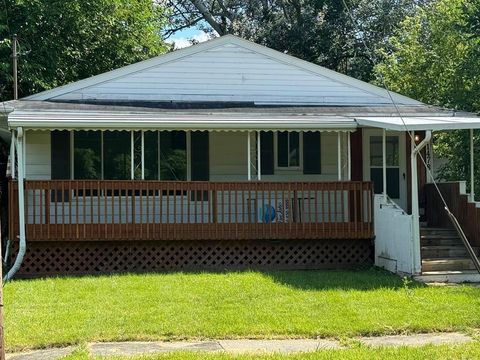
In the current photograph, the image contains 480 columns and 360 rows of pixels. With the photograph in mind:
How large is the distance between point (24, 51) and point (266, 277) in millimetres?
12354

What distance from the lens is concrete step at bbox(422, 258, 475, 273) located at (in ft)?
37.8

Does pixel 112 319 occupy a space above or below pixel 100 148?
below

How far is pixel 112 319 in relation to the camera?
324 inches

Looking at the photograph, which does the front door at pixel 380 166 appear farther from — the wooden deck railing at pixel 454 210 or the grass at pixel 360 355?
the grass at pixel 360 355

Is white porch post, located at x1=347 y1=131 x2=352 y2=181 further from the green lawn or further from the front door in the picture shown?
the green lawn

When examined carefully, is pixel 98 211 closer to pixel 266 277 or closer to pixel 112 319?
pixel 266 277

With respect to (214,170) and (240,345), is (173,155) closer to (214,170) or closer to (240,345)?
(214,170)

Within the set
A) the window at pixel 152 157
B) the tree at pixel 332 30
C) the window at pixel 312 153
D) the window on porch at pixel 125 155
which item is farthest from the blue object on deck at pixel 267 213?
the tree at pixel 332 30

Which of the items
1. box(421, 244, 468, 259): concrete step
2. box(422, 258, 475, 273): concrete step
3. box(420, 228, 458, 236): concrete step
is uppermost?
box(420, 228, 458, 236): concrete step

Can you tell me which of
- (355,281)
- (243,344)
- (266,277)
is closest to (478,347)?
(243,344)

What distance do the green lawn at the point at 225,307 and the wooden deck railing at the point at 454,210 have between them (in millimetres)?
2058

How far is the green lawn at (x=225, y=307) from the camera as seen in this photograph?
7.67 metres

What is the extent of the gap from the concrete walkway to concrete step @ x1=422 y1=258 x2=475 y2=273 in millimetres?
3991

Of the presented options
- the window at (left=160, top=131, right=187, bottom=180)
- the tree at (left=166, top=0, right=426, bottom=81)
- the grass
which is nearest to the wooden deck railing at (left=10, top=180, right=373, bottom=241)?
the window at (left=160, top=131, right=187, bottom=180)
